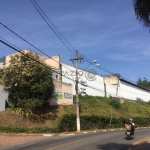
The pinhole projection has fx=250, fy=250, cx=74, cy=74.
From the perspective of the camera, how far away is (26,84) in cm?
2727

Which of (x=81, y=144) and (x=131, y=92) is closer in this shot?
(x=81, y=144)

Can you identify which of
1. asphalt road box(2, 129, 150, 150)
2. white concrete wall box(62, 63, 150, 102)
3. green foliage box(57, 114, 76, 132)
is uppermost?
white concrete wall box(62, 63, 150, 102)

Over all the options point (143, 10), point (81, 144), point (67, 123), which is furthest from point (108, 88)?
point (143, 10)

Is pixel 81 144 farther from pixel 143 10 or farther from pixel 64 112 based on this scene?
pixel 64 112

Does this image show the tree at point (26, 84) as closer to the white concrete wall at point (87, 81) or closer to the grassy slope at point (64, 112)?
the grassy slope at point (64, 112)

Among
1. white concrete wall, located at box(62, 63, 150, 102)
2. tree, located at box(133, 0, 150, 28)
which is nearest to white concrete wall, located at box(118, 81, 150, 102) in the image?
white concrete wall, located at box(62, 63, 150, 102)

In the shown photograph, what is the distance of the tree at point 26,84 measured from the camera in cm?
2723

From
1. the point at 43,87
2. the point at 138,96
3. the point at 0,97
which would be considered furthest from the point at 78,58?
the point at 138,96

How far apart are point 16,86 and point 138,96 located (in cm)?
4449

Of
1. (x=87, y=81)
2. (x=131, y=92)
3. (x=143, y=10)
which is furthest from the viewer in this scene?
(x=131, y=92)

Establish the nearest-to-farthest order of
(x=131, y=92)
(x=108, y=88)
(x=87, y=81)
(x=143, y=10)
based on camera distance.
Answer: (x=143, y=10)
(x=87, y=81)
(x=108, y=88)
(x=131, y=92)

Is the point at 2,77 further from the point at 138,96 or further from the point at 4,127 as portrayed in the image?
the point at 138,96

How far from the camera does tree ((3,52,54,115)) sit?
89.4ft

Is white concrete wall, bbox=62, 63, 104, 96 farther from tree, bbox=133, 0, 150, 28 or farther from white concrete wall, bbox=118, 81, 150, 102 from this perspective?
tree, bbox=133, 0, 150, 28
